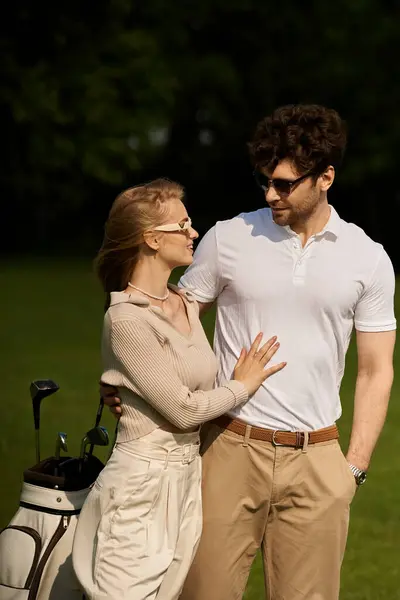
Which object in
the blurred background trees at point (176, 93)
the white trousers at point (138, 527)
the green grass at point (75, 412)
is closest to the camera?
the white trousers at point (138, 527)

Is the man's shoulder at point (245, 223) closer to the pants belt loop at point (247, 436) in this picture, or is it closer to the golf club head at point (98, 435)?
the pants belt loop at point (247, 436)

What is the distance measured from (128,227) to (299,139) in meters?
0.72

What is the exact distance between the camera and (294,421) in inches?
200

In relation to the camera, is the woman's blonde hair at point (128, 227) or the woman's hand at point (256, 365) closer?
the woman's blonde hair at point (128, 227)

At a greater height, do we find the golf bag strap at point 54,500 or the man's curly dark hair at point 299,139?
the man's curly dark hair at point 299,139

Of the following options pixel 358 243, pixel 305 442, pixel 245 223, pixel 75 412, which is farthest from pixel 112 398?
pixel 75 412

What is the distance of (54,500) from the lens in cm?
504

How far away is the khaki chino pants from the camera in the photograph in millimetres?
5078

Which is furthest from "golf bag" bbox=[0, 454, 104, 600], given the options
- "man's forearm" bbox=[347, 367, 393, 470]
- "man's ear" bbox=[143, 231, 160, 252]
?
"man's forearm" bbox=[347, 367, 393, 470]

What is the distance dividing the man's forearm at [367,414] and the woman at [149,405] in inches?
19.7

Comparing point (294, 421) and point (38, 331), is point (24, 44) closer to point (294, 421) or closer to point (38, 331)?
point (38, 331)

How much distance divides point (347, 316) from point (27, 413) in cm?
887

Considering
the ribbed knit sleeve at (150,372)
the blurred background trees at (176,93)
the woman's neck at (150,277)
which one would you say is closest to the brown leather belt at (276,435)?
the ribbed knit sleeve at (150,372)

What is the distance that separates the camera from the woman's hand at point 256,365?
197 inches
